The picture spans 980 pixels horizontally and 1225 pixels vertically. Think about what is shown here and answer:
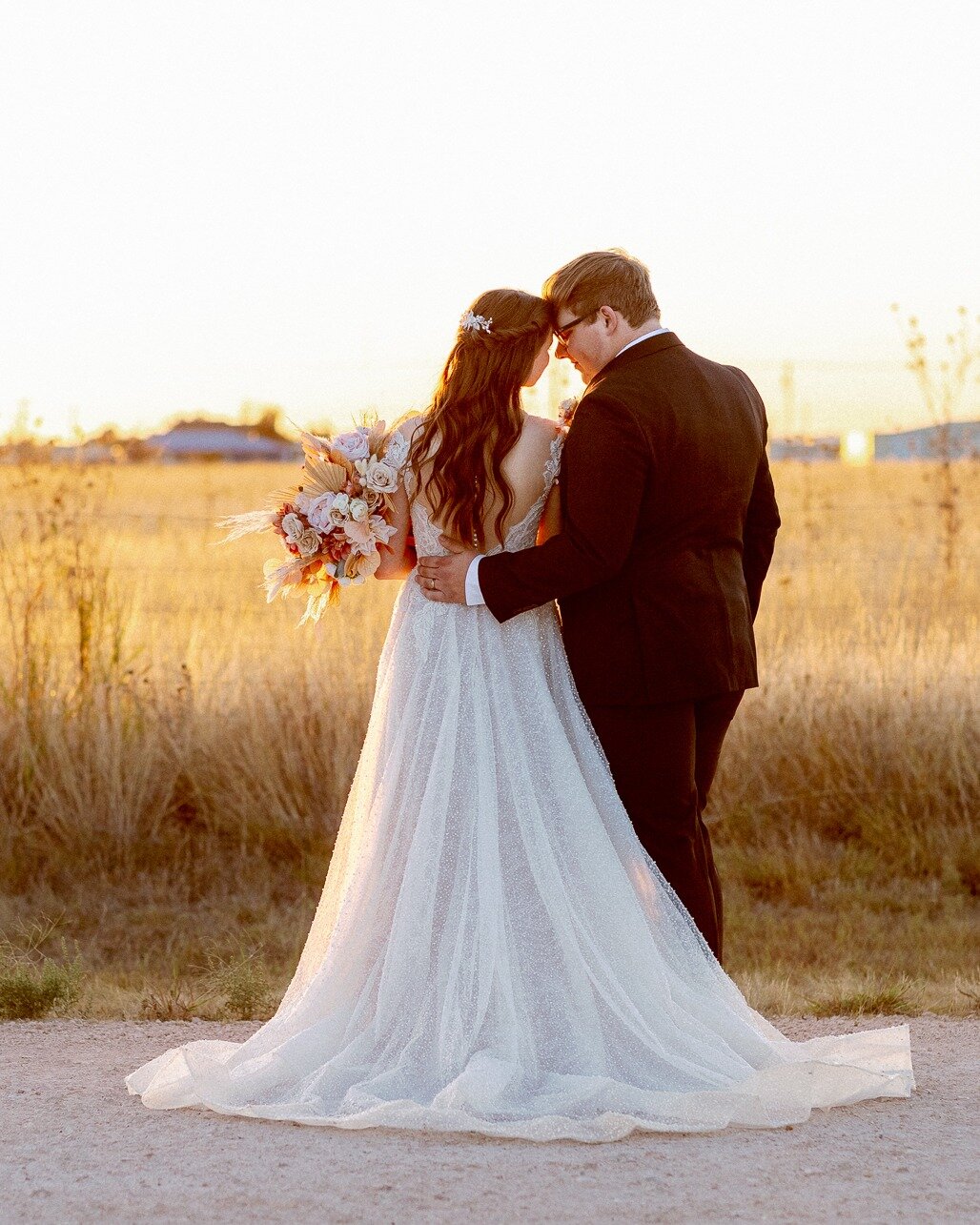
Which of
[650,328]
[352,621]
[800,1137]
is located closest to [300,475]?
[650,328]

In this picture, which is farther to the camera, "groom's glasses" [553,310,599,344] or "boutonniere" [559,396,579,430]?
"boutonniere" [559,396,579,430]

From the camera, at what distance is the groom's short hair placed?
4441 millimetres

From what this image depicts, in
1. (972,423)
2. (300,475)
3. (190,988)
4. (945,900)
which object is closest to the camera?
(300,475)

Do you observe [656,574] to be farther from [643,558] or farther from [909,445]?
[909,445]

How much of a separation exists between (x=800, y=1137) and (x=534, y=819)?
3.34 feet

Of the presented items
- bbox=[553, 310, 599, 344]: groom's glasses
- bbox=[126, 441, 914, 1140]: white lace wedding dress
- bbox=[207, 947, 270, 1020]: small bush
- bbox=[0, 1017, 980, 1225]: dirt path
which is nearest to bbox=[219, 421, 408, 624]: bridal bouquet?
bbox=[126, 441, 914, 1140]: white lace wedding dress

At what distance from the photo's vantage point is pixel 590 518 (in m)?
4.31

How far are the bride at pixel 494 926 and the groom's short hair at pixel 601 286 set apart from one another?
10cm

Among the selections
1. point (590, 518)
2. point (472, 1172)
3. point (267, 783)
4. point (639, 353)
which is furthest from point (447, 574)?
point (267, 783)

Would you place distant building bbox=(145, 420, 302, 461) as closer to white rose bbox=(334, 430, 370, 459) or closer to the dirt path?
white rose bbox=(334, 430, 370, 459)

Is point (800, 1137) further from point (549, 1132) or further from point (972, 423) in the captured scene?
point (972, 423)

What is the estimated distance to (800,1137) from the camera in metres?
4.07

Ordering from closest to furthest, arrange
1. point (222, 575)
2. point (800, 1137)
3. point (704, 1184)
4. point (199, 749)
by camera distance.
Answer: point (704, 1184)
point (800, 1137)
point (199, 749)
point (222, 575)

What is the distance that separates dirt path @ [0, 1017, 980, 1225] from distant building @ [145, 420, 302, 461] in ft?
186
